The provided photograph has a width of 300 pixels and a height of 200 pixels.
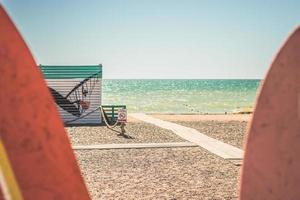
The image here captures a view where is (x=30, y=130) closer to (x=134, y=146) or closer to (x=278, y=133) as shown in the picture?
(x=278, y=133)

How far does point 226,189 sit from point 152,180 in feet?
4.81

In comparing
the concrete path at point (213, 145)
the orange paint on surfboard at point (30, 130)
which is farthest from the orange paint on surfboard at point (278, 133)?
the concrete path at point (213, 145)

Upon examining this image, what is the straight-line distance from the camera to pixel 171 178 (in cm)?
873

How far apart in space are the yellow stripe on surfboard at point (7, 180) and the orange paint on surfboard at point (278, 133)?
5.65ft

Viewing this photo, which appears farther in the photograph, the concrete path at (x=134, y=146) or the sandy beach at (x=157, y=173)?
the concrete path at (x=134, y=146)

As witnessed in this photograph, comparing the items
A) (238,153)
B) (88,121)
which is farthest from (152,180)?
(88,121)

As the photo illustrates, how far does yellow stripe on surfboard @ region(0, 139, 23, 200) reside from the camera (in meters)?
2.21

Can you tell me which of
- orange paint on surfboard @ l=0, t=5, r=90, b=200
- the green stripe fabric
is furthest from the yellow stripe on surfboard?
the green stripe fabric

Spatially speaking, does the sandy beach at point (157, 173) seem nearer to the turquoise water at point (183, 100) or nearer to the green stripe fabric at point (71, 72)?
the green stripe fabric at point (71, 72)

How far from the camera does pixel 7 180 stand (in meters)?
2.35

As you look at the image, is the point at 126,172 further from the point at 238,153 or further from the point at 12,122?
the point at 12,122

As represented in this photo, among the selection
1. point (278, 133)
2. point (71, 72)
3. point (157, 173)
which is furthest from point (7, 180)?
point (71, 72)

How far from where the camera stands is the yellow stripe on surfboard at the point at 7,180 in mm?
2211

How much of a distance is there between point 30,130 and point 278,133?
174 cm
